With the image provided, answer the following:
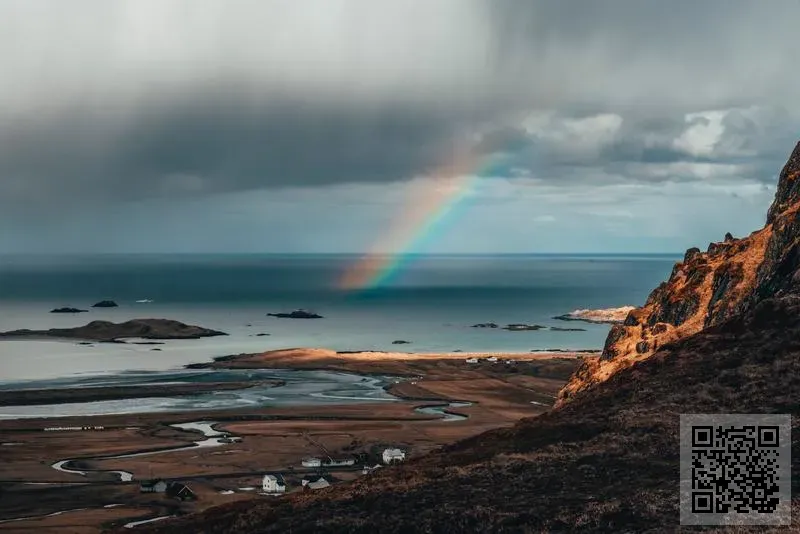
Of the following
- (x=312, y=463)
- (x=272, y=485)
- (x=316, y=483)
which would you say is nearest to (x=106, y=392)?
(x=312, y=463)

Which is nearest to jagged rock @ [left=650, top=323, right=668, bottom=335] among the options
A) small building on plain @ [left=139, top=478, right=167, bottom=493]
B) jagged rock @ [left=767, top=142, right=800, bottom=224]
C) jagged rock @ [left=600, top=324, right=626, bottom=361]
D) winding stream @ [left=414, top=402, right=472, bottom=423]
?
jagged rock @ [left=600, top=324, right=626, bottom=361]

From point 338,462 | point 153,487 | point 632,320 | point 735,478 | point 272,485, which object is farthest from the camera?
point 338,462

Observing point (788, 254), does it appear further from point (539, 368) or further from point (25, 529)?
point (539, 368)

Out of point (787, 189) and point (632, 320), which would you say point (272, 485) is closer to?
point (632, 320)

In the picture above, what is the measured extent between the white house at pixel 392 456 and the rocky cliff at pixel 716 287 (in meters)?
15.5

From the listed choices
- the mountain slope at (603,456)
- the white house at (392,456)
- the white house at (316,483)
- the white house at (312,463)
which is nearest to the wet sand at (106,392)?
the white house at (312,463)

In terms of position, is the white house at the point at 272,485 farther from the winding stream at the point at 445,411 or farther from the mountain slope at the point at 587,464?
the winding stream at the point at 445,411

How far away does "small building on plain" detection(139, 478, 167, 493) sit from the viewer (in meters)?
64.8

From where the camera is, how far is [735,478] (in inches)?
1255

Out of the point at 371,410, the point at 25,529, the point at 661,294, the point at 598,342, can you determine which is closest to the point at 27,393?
the point at 371,410

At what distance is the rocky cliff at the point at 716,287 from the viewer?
53.9 metres

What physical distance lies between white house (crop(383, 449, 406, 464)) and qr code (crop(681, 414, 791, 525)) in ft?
136

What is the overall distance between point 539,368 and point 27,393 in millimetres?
72376

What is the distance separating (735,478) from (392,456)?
46.7 meters
